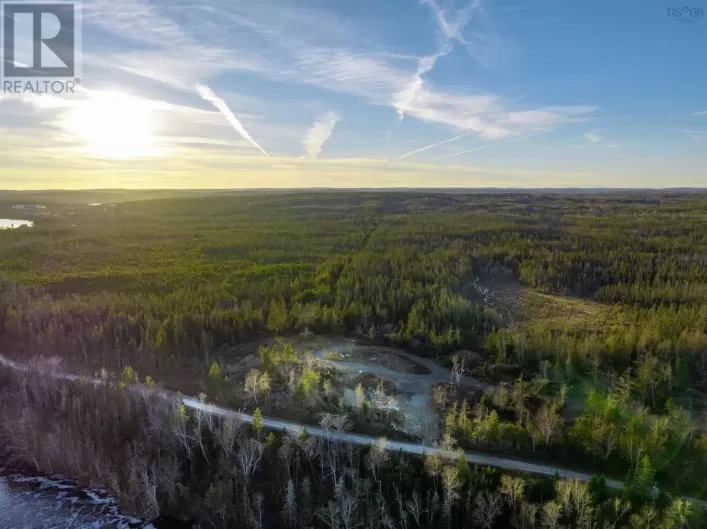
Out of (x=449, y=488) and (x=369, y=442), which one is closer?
(x=449, y=488)

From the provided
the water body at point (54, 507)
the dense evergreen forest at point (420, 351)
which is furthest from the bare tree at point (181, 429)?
the water body at point (54, 507)

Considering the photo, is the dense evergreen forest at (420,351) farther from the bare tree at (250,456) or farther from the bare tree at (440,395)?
the bare tree at (440,395)

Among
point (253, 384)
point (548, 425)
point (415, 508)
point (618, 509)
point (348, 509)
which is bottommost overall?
point (348, 509)

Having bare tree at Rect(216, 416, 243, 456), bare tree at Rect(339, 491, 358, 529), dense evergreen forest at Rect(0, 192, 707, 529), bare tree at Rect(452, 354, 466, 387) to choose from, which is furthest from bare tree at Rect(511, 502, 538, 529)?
bare tree at Rect(216, 416, 243, 456)

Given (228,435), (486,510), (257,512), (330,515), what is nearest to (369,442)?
(330,515)

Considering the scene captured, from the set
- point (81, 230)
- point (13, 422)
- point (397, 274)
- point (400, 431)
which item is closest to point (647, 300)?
point (397, 274)

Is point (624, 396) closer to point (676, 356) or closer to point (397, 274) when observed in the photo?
point (676, 356)

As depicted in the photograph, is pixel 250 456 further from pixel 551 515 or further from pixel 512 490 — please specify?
pixel 551 515
